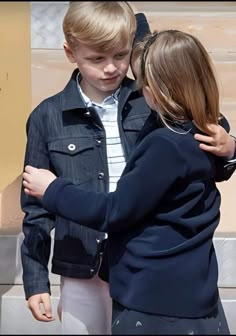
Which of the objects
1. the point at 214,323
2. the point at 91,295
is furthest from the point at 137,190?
the point at 91,295

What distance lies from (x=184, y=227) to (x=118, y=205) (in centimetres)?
21

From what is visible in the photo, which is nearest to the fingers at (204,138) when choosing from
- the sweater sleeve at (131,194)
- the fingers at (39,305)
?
the sweater sleeve at (131,194)

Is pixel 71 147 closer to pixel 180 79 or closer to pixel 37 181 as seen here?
pixel 37 181

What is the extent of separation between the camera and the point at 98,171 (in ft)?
7.97

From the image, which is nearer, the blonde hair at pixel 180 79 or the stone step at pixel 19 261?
the blonde hair at pixel 180 79

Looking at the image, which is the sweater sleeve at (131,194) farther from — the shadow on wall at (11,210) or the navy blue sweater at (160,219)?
the shadow on wall at (11,210)

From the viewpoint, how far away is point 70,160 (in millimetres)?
2436

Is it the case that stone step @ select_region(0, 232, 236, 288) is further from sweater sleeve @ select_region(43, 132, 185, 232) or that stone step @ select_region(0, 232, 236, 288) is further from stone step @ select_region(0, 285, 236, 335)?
sweater sleeve @ select_region(43, 132, 185, 232)

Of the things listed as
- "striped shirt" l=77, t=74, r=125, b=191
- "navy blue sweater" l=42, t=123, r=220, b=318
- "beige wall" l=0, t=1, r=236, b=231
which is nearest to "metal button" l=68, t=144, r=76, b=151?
"striped shirt" l=77, t=74, r=125, b=191

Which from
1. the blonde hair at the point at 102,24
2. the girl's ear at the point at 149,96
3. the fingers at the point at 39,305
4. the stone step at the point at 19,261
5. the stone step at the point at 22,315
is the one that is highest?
the blonde hair at the point at 102,24

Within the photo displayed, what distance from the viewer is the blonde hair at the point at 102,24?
2277mm

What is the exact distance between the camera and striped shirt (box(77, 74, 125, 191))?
245 centimetres

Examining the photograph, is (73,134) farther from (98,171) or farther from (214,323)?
(214,323)

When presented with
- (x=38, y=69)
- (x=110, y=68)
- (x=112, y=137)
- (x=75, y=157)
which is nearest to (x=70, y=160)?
(x=75, y=157)
